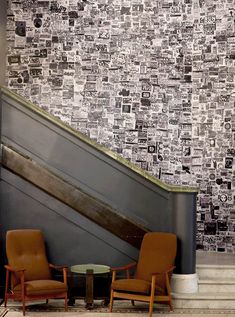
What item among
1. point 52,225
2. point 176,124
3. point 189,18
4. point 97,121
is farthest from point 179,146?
point 52,225

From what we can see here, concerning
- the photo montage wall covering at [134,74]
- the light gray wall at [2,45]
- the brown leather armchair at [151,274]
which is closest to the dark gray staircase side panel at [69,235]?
the brown leather armchair at [151,274]

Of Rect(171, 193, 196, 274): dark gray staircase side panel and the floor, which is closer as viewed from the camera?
the floor

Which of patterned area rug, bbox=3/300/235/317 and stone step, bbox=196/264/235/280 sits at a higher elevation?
stone step, bbox=196/264/235/280

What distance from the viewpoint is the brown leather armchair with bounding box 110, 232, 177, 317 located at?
6.50m

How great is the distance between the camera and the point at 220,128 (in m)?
8.95

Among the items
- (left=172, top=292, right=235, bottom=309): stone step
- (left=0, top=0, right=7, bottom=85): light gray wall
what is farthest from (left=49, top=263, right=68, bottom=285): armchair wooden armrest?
(left=0, top=0, right=7, bottom=85): light gray wall

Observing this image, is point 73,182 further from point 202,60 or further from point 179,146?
point 202,60

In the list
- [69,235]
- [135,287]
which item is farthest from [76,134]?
[135,287]

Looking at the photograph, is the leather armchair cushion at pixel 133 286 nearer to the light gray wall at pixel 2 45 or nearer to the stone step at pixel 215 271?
the stone step at pixel 215 271

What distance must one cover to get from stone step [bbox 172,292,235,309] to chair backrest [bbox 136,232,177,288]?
323 mm

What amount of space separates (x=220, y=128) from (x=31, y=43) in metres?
3.26

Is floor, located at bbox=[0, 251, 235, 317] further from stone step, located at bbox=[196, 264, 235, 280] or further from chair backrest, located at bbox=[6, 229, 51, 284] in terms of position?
stone step, located at bbox=[196, 264, 235, 280]

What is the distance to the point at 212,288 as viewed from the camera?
7.19 metres

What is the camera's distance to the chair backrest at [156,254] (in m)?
6.89
